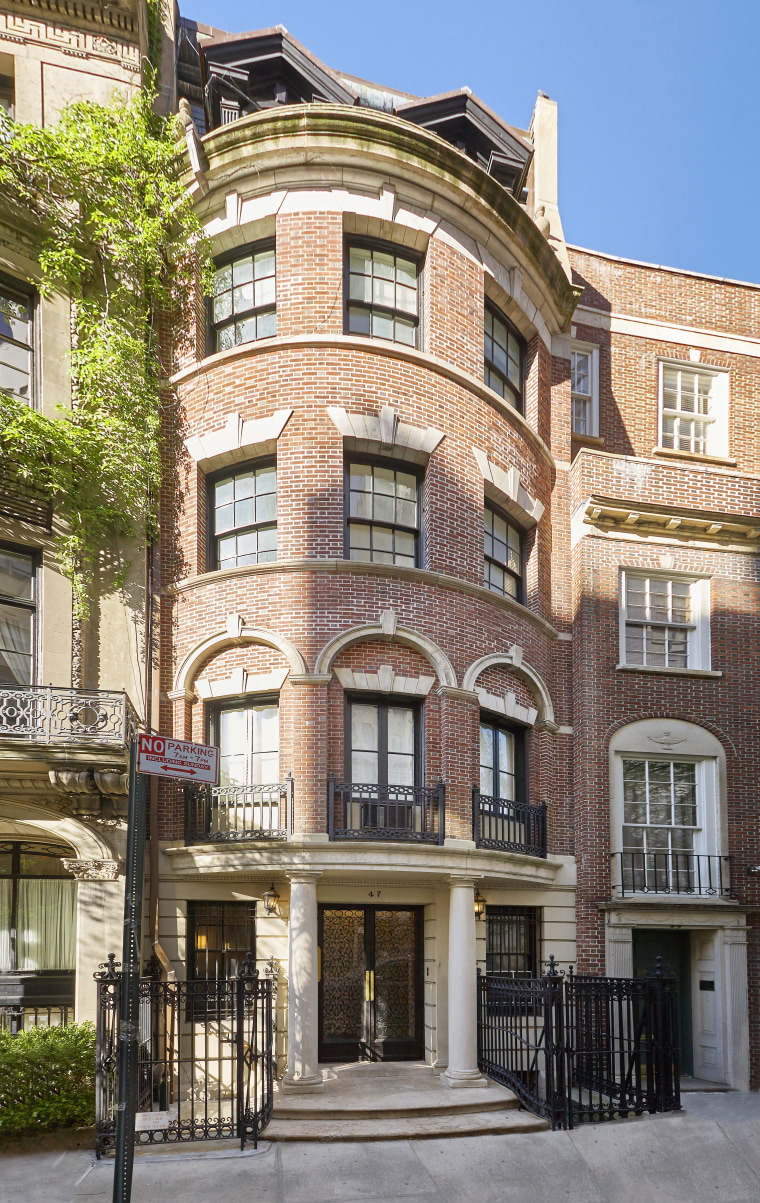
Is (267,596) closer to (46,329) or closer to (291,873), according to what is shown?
(291,873)

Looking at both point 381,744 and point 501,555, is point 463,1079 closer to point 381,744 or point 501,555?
point 381,744

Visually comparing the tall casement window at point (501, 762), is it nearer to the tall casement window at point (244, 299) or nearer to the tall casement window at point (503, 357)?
the tall casement window at point (503, 357)

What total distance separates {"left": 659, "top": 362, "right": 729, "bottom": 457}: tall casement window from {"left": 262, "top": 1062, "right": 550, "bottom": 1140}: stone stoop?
13557 mm

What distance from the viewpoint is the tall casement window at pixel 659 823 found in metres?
16.8

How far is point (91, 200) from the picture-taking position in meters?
15.3

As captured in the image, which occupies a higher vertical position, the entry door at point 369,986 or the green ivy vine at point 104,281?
the green ivy vine at point 104,281

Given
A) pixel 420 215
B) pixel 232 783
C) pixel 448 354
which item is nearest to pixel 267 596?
pixel 232 783

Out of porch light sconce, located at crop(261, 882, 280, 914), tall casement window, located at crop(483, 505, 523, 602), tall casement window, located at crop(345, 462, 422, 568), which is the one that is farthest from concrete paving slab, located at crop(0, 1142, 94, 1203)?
tall casement window, located at crop(483, 505, 523, 602)

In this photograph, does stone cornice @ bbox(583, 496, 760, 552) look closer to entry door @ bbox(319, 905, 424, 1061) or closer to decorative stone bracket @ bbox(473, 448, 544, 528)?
decorative stone bracket @ bbox(473, 448, 544, 528)

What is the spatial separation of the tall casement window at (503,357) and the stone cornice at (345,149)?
2.02 metres

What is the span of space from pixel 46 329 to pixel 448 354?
6.46 m

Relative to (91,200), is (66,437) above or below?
below

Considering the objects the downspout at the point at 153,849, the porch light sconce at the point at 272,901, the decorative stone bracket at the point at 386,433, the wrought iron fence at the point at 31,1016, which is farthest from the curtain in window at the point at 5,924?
the decorative stone bracket at the point at 386,433

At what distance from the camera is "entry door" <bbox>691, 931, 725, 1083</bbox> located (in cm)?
1633
